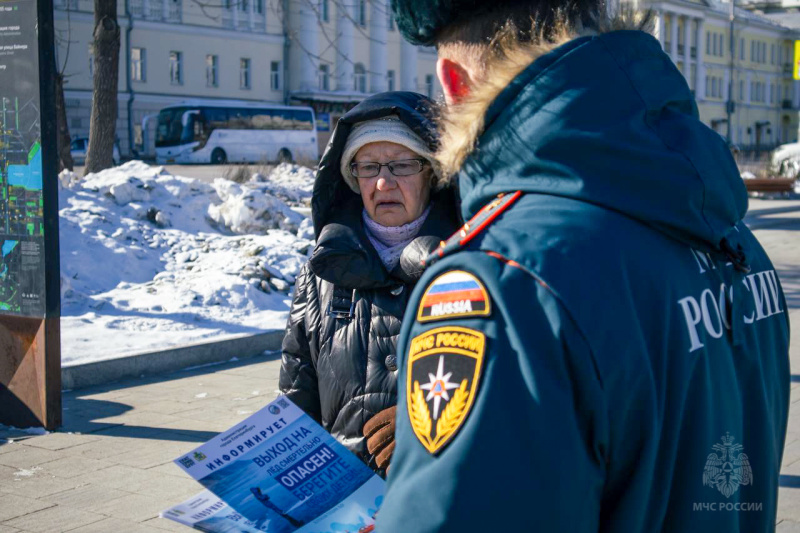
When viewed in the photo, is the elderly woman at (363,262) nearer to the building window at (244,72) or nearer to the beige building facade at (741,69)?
the building window at (244,72)

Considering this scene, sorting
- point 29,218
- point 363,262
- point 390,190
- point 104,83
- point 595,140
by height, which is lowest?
point 29,218

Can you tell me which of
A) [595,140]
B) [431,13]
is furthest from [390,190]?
[595,140]

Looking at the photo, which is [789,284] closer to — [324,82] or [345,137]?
[345,137]

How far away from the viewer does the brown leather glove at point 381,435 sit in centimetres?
264

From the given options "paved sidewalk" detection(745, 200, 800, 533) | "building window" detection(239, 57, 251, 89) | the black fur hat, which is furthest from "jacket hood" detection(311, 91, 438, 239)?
"building window" detection(239, 57, 251, 89)

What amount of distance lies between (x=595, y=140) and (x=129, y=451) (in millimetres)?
4940

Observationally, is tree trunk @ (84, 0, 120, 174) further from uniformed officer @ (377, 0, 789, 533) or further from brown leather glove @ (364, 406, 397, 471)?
uniformed officer @ (377, 0, 789, 533)

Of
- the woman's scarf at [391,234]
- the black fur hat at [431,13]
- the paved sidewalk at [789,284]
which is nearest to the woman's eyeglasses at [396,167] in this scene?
the woman's scarf at [391,234]

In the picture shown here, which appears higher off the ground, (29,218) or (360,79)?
(360,79)

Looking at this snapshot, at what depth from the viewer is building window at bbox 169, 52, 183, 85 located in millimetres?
50312

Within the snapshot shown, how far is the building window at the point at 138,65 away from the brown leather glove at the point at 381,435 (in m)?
48.1

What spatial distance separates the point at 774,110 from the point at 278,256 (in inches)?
3393

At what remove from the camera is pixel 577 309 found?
1.17m

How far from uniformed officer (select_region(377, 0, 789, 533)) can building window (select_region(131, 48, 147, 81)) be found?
49.4m
